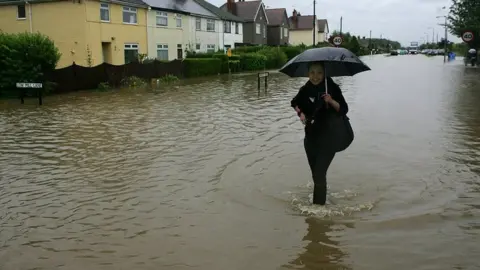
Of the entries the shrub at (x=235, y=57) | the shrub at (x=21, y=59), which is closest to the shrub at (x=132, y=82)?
the shrub at (x=21, y=59)

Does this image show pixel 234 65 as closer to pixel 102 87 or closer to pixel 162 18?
pixel 162 18

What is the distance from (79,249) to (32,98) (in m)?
16.9

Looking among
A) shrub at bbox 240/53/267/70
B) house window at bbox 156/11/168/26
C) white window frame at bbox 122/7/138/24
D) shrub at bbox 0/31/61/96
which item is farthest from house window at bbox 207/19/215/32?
shrub at bbox 0/31/61/96

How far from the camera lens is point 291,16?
3413 inches

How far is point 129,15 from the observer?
3219cm

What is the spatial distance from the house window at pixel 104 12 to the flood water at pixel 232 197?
702 inches

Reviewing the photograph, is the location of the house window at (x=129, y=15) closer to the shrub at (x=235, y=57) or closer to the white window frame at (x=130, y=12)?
the white window frame at (x=130, y=12)

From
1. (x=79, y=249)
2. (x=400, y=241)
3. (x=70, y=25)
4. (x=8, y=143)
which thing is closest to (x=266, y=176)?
(x=400, y=241)

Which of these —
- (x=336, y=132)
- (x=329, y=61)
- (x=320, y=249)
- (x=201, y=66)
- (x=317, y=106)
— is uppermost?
(x=201, y=66)

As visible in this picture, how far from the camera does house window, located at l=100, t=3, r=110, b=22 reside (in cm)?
2923

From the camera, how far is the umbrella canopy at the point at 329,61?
17.2ft

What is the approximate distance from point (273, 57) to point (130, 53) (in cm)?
1780

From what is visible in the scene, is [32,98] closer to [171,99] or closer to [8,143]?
[171,99]

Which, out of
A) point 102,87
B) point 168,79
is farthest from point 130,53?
point 102,87
